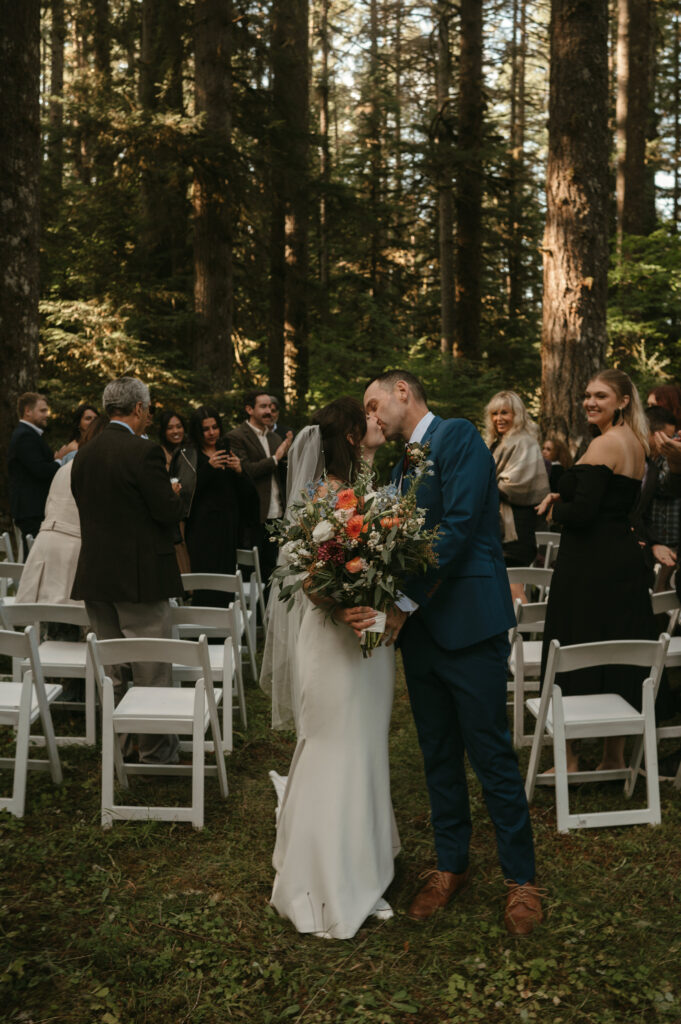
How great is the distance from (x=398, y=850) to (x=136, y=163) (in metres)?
11.5

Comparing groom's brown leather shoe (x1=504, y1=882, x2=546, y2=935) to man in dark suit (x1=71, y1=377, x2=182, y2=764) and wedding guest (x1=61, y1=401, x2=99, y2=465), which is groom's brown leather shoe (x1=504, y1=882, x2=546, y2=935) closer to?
man in dark suit (x1=71, y1=377, x2=182, y2=764)

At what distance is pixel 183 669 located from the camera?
229 inches

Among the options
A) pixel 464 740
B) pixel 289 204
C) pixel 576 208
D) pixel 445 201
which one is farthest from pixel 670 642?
pixel 445 201

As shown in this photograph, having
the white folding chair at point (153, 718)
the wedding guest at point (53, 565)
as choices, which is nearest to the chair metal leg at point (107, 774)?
the white folding chair at point (153, 718)

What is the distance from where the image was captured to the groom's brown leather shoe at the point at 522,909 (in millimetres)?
3613

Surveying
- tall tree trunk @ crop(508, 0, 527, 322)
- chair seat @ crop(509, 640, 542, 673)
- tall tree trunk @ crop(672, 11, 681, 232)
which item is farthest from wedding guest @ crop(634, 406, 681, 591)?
tall tree trunk @ crop(672, 11, 681, 232)

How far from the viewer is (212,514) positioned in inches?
322

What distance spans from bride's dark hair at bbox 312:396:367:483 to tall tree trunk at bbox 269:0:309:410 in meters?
9.78

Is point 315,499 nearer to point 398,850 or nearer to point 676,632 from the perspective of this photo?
point 398,850

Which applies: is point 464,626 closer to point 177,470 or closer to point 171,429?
point 177,470

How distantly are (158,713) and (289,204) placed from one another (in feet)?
43.5

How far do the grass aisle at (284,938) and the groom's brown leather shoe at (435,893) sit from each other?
0.18 feet

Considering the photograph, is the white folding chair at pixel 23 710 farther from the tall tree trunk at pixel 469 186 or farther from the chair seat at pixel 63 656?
the tall tree trunk at pixel 469 186

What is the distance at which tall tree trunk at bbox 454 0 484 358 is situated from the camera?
1591 cm
